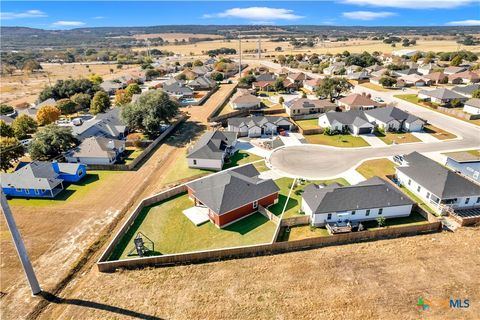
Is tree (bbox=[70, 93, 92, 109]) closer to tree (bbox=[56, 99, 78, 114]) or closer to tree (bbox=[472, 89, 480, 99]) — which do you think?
tree (bbox=[56, 99, 78, 114])

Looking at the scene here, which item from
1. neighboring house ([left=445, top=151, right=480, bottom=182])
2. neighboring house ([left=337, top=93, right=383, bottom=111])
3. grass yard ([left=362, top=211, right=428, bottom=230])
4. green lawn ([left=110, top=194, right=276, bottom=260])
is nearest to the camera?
green lawn ([left=110, top=194, right=276, bottom=260])

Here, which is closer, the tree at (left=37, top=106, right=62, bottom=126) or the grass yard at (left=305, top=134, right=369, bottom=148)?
the grass yard at (left=305, top=134, right=369, bottom=148)

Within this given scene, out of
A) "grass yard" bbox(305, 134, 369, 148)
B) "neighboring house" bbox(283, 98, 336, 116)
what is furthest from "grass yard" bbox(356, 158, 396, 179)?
"neighboring house" bbox(283, 98, 336, 116)

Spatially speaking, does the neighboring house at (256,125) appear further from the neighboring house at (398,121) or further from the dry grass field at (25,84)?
the dry grass field at (25,84)

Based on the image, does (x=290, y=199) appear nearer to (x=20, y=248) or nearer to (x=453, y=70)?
(x=20, y=248)

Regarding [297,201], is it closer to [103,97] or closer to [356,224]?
[356,224]

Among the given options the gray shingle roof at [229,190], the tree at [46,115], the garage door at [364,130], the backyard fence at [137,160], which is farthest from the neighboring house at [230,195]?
the tree at [46,115]
